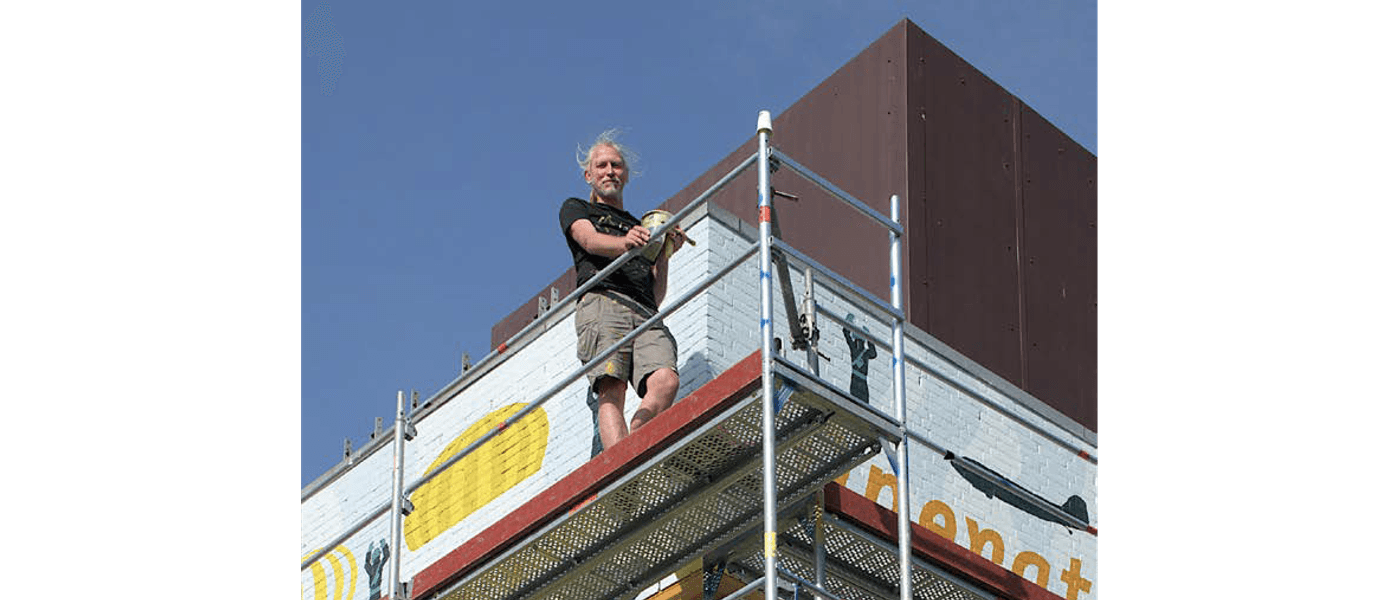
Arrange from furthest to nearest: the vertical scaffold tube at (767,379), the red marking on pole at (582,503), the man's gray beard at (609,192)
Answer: the man's gray beard at (609,192), the red marking on pole at (582,503), the vertical scaffold tube at (767,379)

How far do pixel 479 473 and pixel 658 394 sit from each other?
4.22m

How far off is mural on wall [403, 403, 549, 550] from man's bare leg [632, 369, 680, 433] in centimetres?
331

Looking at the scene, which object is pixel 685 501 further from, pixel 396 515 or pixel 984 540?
pixel 984 540

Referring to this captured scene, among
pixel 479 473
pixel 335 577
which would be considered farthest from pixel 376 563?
pixel 479 473

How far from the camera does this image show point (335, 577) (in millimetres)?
19391

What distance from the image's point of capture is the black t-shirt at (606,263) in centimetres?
1438

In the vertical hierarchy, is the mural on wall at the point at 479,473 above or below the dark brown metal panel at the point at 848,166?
below


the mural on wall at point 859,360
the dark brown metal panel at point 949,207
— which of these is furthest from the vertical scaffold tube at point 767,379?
the dark brown metal panel at point 949,207

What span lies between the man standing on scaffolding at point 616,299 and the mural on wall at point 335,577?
5469 mm

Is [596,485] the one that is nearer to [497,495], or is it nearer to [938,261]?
[497,495]

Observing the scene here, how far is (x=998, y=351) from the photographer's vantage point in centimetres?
2073

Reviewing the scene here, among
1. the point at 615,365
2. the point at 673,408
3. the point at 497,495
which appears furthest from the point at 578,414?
the point at 673,408

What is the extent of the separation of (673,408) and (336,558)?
7340 millimetres

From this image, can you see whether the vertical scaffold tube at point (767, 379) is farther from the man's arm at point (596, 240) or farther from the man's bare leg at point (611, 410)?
the man's bare leg at point (611, 410)
